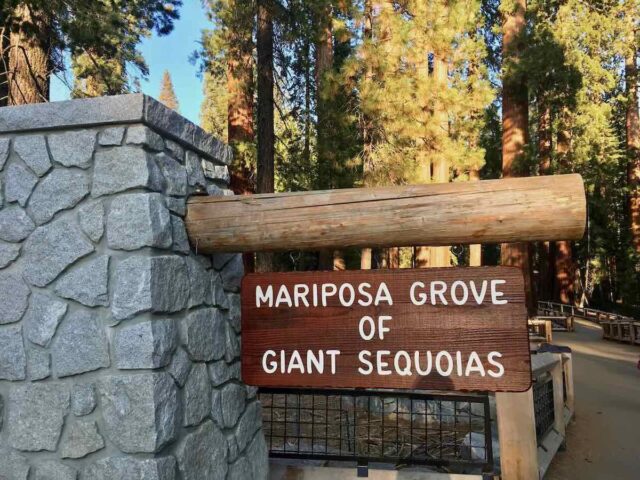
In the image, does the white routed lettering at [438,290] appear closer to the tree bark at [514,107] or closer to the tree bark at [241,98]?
the tree bark at [241,98]

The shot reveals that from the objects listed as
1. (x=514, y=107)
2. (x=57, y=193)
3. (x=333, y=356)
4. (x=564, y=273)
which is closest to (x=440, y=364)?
(x=333, y=356)

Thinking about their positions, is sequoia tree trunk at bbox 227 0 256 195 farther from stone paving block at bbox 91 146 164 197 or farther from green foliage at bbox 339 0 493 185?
stone paving block at bbox 91 146 164 197

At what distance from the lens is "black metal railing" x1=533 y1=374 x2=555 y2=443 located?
16.0 ft

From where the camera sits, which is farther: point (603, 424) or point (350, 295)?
point (603, 424)

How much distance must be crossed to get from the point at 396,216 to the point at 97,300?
124cm

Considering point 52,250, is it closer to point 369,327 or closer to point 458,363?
point 369,327

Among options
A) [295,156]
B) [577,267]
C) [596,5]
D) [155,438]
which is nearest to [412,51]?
[295,156]

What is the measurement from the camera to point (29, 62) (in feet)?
21.3

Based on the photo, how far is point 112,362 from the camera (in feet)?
6.90

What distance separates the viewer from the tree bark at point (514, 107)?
14344 millimetres

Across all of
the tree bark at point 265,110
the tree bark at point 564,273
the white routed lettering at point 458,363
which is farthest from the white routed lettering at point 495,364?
the tree bark at point 564,273

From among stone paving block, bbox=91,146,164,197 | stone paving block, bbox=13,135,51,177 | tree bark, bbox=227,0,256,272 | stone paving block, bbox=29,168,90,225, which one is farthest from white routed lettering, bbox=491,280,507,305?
tree bark, bbox=227,0,256,272

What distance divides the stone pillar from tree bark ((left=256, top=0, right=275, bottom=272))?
7.18m

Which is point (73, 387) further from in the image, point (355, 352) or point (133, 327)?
point (355, 352)
